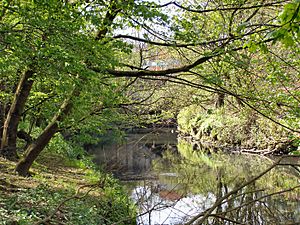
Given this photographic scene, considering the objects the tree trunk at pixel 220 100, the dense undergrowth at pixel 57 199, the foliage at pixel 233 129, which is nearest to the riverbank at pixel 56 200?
the dense undergrowth at pixel 57 199

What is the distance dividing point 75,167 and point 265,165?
8241 mm

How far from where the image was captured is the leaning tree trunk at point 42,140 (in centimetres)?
718

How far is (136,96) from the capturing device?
376 inches

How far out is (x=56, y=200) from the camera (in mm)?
6273

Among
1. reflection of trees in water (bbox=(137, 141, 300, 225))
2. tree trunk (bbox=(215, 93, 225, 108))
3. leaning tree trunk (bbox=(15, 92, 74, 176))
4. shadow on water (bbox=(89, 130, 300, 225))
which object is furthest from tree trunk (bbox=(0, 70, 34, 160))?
tree trunk (bbox=(215, 93, 225, 108))

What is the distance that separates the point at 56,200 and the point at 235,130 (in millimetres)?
15879

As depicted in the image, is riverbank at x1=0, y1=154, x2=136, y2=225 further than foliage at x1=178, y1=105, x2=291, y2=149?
No

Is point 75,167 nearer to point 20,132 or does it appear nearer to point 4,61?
point 20,132

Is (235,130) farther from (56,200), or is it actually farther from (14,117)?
(56,200)

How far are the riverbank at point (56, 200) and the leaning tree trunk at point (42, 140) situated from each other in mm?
267

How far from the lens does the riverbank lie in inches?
198

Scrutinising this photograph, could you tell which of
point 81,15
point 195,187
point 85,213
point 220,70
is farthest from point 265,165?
point 81,15

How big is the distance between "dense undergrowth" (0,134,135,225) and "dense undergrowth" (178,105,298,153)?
6.20m

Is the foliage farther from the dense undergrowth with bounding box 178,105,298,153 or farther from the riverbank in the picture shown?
the riverbank
